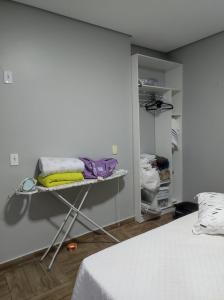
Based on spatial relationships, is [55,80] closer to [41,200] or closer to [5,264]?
[41,200]

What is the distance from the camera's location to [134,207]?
3.01 metres

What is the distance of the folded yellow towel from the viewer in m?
1.99

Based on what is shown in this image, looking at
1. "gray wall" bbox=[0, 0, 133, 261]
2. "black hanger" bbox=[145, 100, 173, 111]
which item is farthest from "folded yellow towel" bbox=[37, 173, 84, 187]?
"black hanger" bbox=[145, 100, 173, 111]

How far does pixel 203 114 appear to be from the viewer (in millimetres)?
3029

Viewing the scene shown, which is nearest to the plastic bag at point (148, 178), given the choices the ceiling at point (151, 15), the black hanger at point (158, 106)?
the black hanger at point (158, 106)

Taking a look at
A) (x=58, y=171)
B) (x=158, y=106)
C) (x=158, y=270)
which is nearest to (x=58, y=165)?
(x=58, y=171)

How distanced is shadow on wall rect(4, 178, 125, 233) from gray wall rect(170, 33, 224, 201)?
1.32 meters

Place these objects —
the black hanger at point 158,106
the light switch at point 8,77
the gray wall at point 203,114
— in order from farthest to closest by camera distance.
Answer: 1. the black hanger at point 158,106
2. the gray wall at point 203,114
3. the light switch at point 8,77

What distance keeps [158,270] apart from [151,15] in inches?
93.3

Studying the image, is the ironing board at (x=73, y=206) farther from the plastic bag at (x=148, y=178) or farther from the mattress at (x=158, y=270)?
the mattress at (x=158, y=270)

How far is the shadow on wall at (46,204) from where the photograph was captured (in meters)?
2.10

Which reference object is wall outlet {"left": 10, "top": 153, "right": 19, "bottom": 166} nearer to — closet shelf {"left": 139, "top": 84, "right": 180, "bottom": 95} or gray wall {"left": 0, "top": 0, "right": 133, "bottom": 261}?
gray wall {"left": 0, "top": 0, "right": 133, "bottom": 261}

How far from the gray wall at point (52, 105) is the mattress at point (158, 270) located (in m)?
1.17

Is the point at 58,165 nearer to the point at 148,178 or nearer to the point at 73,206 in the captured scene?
the point at 73,206
